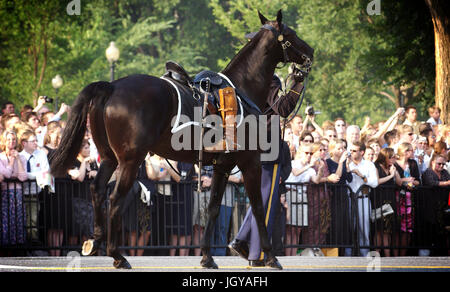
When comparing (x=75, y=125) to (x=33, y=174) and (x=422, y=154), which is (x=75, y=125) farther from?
(x=422, y=154)

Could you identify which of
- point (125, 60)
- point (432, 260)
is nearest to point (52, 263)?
point (432, 260)

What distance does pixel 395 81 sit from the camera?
2505cm

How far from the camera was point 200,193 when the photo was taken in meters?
13.7

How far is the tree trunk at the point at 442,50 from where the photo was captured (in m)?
20.4

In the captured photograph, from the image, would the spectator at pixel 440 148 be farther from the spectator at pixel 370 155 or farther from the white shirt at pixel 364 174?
the white shirt at pixel 364 174

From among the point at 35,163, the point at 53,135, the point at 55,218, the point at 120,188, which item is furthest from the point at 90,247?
the point at 53,135

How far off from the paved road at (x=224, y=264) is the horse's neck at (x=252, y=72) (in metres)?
2.11

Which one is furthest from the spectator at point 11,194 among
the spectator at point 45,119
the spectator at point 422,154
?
the spectator at point 422,154

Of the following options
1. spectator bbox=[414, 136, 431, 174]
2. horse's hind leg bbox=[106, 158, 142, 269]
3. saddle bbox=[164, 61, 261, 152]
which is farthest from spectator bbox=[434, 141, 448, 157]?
horse's hind leg bbox=[106, 158, 142, 269]

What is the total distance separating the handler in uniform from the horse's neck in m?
0.27

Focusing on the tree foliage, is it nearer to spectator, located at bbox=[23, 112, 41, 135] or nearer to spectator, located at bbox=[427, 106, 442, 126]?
spectator, located at bbox=[427, 106, 442, 126]

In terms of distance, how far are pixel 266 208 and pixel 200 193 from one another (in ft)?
9.22

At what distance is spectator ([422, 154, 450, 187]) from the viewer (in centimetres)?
1466
